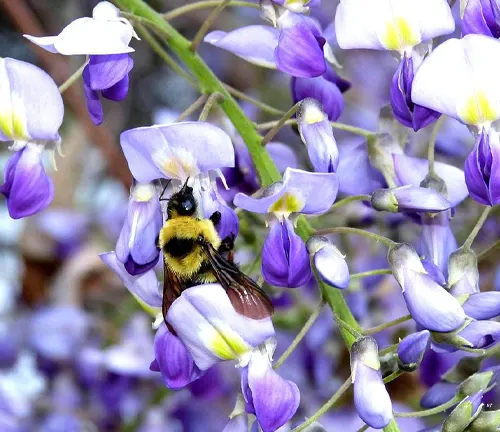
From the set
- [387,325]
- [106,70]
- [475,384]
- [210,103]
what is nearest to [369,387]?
[387,325]

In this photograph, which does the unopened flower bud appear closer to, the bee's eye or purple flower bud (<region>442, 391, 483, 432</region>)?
purple flower bud (<region>442, 391, 483, 432</region>)

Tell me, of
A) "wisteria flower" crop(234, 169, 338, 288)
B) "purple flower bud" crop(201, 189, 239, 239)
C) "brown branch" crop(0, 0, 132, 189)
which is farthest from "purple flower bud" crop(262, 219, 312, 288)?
"brown branch" crop(0, 0, 132, 189)

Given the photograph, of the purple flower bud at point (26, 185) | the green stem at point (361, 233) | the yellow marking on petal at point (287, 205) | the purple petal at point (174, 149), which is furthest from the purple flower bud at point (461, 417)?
the purple flower bud at point (26, 185)

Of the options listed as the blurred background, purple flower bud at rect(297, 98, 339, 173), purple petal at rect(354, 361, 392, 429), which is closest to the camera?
purple petal at rect(354, 361, 392, 429)

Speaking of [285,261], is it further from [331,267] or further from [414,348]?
[414,348]

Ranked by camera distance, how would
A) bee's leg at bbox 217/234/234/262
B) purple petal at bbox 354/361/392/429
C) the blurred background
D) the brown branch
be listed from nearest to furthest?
purple petal at bbox 354/361/392/429 → bee's leg at bbox 217/234/234/262 → the blurred background → the brown branch

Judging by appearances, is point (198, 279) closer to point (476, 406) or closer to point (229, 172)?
point (229, 172)
